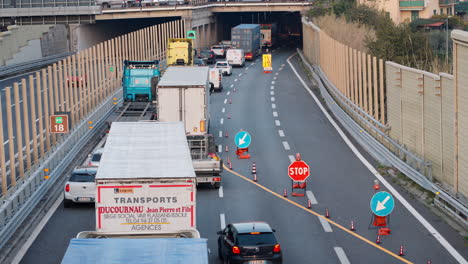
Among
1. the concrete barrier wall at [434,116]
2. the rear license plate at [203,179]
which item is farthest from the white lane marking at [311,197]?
the concrete barrier wall at [434,116]

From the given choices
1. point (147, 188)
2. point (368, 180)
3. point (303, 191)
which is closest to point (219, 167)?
point (303, 191)

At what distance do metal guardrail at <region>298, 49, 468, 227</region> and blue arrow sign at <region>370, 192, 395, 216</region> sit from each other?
83.8 inches

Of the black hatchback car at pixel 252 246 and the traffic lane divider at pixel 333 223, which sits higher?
the black hatchback car at pixel 252 246

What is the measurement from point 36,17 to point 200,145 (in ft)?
157

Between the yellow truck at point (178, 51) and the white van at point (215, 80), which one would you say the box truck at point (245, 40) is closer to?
the yellow truck at point (178, 51)

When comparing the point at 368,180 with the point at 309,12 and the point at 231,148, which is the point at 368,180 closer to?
the point at 231,148

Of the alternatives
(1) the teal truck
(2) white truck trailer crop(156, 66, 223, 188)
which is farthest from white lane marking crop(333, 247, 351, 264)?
(1) the teal truck

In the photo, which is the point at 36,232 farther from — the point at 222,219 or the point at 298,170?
the point at 298,170

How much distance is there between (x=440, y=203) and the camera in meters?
28.5

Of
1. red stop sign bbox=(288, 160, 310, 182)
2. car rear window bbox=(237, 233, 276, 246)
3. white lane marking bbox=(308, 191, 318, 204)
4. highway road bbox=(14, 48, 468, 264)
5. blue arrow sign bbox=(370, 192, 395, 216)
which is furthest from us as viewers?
red stop sign bbox=(288, 160, 310, 182)

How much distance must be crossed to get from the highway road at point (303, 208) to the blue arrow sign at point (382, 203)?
0.87m

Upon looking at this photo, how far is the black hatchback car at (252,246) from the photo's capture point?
22062mm

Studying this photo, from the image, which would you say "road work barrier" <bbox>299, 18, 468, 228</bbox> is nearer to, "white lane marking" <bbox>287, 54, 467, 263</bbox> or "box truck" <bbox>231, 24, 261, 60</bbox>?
"white lane marking" <bbox>287, 54, 467, 263</bbox>

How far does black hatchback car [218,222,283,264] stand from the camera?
72.4 feet
